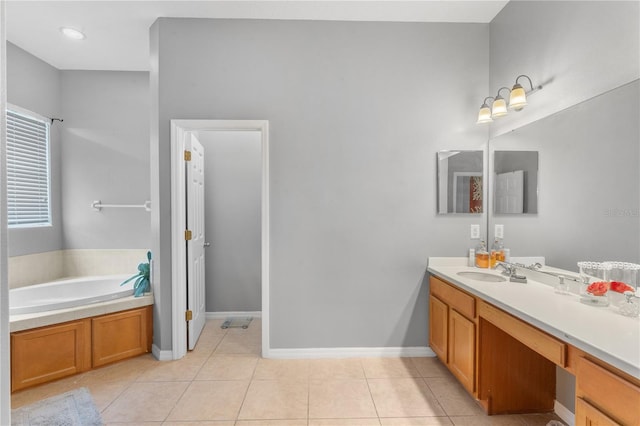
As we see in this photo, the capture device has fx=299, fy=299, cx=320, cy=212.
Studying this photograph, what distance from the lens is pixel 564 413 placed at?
1840 mm

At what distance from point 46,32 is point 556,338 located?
430 centimetres

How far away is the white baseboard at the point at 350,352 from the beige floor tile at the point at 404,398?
1.14 ft

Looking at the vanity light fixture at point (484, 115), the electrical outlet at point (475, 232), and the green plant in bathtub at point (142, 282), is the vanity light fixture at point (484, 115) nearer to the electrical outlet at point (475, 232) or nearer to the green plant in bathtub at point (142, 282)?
the electrical outlet at point (475, 232)

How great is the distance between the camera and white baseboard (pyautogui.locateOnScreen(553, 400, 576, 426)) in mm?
1796

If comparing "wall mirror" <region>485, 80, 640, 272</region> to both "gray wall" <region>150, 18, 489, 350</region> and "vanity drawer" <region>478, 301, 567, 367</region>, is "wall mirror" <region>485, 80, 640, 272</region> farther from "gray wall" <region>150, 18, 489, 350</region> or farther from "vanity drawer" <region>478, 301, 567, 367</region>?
"gray wall" <region>150, 18, 489, 350</region>

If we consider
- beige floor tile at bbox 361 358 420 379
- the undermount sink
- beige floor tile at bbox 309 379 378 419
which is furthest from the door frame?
the undermount sink

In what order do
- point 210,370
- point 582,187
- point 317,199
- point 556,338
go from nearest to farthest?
point 556,338 < point 582,187 < point 210,370 < point 317,199

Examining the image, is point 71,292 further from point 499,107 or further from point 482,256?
point 499,107

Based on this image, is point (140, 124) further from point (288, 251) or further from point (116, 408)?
point (116, 408)

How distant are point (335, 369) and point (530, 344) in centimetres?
145

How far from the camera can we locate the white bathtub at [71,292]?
8.28 feet

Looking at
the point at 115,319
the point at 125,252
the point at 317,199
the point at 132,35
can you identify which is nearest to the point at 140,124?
the point at 132,35

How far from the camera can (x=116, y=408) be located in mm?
1952

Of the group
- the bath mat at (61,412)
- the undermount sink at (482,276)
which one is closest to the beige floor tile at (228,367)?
the bath mat at (61,412)
